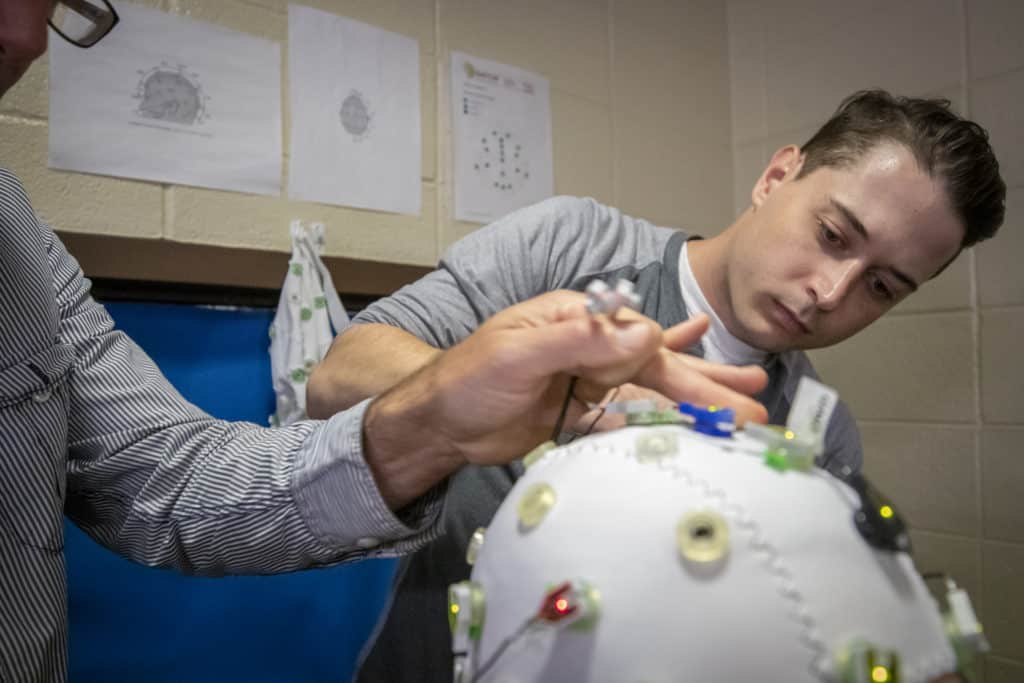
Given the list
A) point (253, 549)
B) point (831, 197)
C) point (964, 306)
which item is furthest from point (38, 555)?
point (964, 306)

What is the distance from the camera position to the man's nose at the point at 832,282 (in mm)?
1053

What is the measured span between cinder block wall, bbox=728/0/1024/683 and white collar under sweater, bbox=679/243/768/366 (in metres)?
0.83

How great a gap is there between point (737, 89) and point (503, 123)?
937 mm

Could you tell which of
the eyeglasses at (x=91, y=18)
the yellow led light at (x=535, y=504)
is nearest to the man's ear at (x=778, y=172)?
the yellow led light at (x=535, y=504)

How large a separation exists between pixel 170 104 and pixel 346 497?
872 millimetres

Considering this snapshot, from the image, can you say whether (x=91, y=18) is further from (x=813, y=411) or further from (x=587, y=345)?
(x=813, y=411)

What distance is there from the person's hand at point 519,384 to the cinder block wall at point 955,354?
1325mm

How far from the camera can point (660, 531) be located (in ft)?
1.58

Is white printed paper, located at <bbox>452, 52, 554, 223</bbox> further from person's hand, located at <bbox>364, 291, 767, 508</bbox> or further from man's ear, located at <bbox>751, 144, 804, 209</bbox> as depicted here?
person's hand, located at <bbox>364, 291, 767, 508</bbox>

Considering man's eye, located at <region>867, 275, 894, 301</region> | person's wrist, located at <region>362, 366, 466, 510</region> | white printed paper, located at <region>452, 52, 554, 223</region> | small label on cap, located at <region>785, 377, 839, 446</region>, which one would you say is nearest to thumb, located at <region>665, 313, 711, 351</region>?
small label on cap, located at <region>785, 377, 839, 446</region>

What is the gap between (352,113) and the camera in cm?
147

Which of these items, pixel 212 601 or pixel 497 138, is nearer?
pixel 212 601

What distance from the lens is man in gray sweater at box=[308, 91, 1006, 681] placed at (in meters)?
0.97

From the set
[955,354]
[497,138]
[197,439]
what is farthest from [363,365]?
[955,354]
